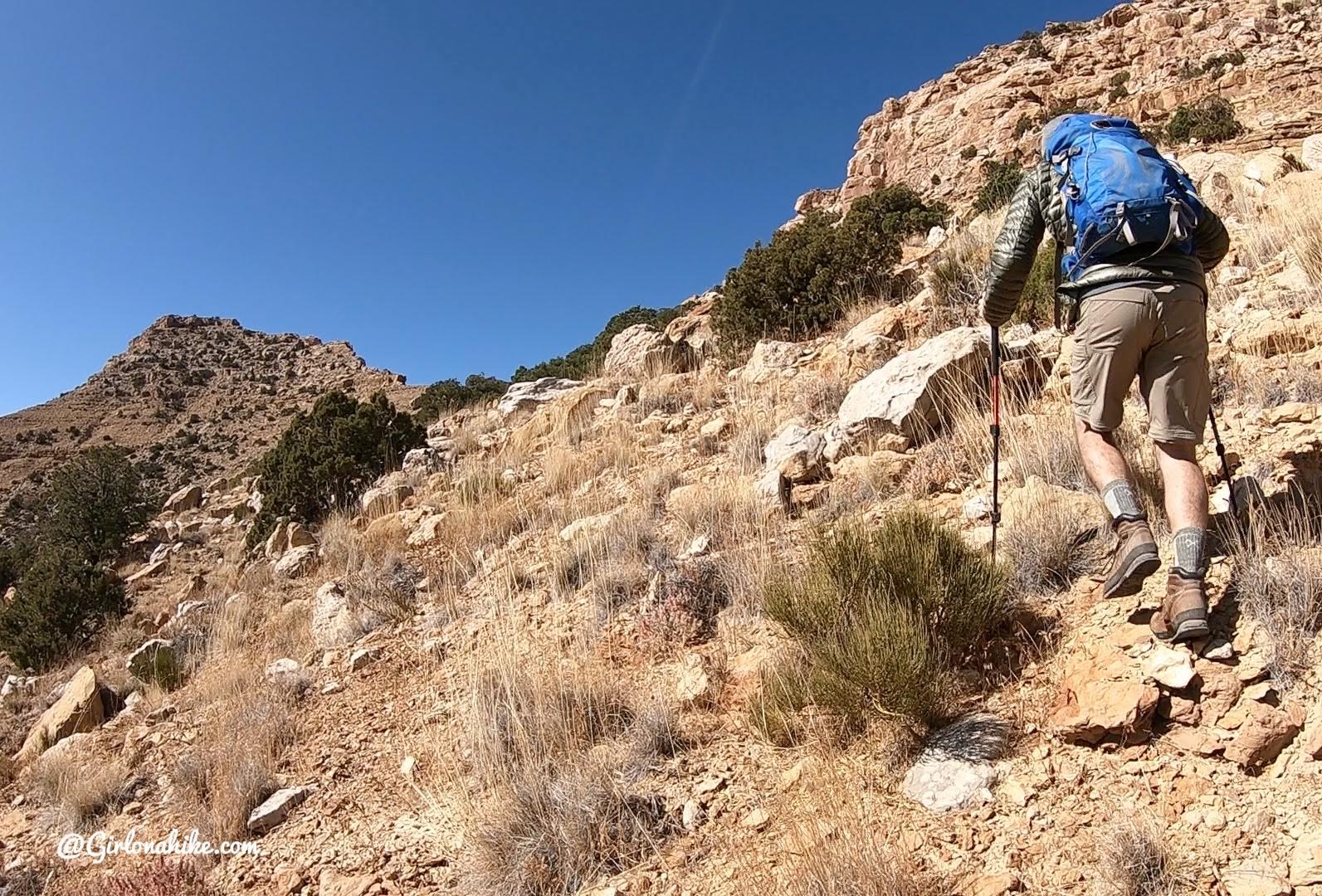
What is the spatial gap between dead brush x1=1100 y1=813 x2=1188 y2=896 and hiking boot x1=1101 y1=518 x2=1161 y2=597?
37.0 inches

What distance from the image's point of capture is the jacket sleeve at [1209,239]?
2619 millimetres

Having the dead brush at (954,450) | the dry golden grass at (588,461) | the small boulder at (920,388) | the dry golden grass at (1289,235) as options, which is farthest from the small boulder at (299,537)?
the dry golden grass at (1289,235)

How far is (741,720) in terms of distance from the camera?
279 centimetres

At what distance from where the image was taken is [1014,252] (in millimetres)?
3018

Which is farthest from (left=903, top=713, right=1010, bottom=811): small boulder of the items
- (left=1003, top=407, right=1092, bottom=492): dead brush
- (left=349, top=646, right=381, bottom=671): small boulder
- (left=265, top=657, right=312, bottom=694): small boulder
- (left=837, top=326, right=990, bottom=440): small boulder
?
(left=265, top=657, right=312, bottom=694): small boulder

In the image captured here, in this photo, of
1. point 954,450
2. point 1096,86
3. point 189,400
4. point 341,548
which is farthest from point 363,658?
point 189,400

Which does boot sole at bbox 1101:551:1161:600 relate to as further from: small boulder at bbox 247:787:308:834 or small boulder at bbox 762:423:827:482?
small boulder at bbox 247:787:308:834

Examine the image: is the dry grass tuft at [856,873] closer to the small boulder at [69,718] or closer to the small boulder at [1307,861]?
the small boulder at [1307,861]

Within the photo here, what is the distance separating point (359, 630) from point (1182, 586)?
476 cm

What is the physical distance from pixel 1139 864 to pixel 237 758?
392 cm

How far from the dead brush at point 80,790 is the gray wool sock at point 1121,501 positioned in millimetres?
5114

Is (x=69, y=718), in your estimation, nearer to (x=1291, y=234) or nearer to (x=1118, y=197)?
(x=1118, y=197)

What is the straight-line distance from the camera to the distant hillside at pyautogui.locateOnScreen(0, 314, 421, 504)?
34.9 meters

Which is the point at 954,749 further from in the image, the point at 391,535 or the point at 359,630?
the point at 391,535
